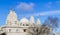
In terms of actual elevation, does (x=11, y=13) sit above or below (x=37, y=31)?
above

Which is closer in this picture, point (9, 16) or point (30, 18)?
point (9, 16)

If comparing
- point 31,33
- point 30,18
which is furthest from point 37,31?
point 30,18

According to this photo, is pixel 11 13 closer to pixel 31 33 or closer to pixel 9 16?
pixel 9 16

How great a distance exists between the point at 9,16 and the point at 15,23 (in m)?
2.39

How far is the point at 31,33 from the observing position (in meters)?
60.2

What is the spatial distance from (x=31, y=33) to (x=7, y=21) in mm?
8377

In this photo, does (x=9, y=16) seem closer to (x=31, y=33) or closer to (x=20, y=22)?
(x=20, y=22)

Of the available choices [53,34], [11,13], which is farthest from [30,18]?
[53,34]

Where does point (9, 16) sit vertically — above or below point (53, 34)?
above

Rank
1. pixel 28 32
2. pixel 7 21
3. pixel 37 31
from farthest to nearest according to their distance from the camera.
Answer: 1. pixel 7 21
2. pixel 28 32
3. pixel 37 31

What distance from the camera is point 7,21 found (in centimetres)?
6625

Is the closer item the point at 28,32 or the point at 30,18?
the point at 28,32

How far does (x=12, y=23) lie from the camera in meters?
64.4

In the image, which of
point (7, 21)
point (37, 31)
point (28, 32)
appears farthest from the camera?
point (7, 21)
